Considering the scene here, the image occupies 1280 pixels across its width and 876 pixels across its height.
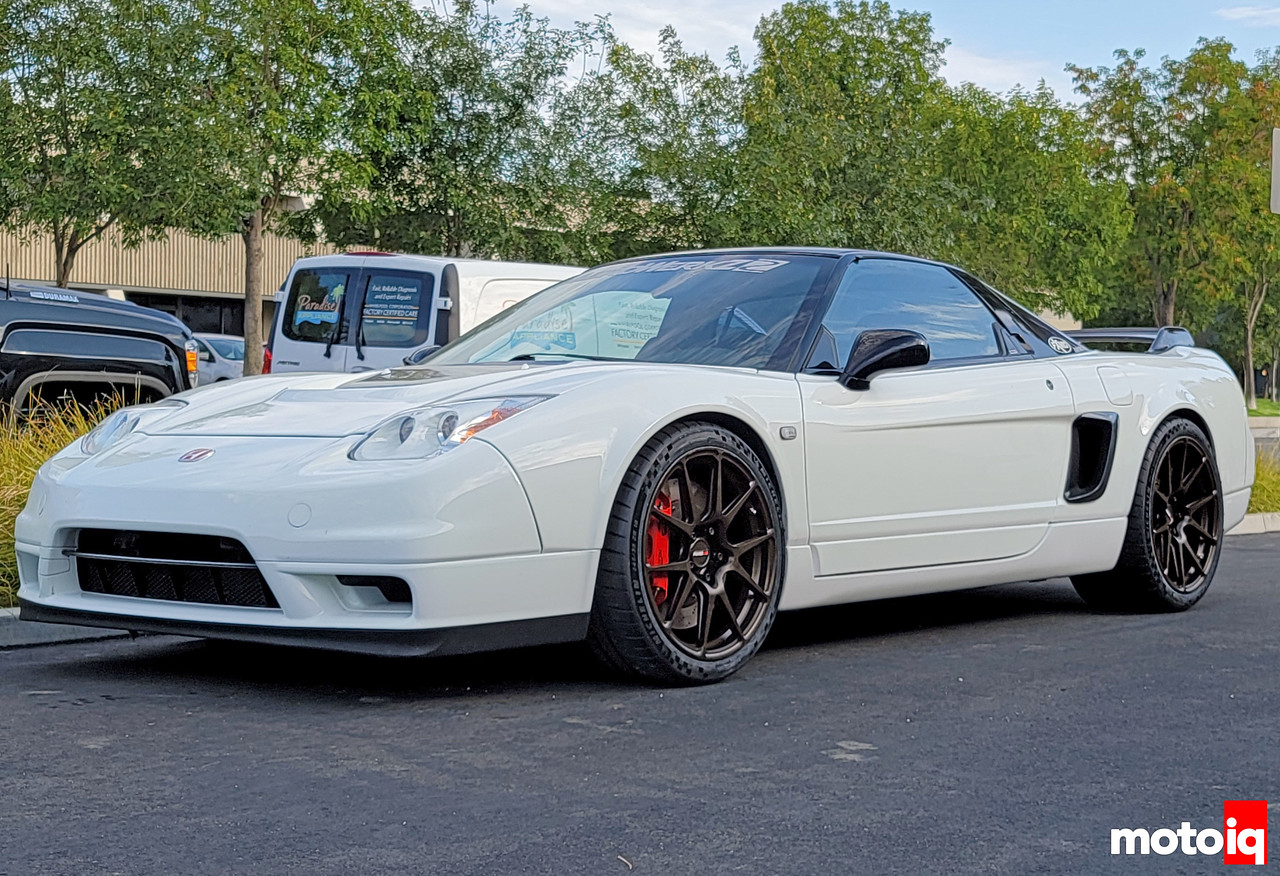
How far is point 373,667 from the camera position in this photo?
515cm

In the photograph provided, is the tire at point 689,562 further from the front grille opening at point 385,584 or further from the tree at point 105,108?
the tree at point 105,108

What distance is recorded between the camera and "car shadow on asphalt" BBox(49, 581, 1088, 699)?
482 centimetres

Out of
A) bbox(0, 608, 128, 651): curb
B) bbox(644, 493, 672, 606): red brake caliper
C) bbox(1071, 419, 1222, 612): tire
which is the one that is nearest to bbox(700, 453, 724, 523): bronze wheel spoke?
bbox(644, 493, 672, 606): red brake caliper

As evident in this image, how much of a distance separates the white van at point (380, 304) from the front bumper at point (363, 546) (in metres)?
8.51

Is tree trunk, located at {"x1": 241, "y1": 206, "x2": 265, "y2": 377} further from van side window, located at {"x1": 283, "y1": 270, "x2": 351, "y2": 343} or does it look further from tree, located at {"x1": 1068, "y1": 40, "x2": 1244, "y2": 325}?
tree, located at {"x1": 1068, "y1": 40, "x2": 1244, "y2": 325}

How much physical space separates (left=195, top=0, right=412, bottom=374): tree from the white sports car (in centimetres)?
1911

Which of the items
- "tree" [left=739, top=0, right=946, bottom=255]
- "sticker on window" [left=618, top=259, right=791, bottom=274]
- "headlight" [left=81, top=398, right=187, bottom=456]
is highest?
"tree" [left=739, top=0, right=946, bottom=255]

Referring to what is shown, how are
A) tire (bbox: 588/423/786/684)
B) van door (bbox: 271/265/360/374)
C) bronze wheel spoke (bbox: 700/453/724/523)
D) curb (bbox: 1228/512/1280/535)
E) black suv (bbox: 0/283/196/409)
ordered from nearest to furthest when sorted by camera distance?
tire (bbox: 588/423/786/684), bronze wheel spoke (bbox: 700/453/724/523), black suv (bbox: 0/283/196/409), curb (bbox: 1228/512/1280/535), van door (bbox: 271/265/360/374)

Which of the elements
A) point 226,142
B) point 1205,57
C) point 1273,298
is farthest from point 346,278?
point 1273,298

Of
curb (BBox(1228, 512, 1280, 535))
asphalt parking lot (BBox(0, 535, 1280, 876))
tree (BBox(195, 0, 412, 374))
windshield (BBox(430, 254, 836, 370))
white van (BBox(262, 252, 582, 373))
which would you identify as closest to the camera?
asphalt parking lot (BBox(0, 535, 1280, 876))

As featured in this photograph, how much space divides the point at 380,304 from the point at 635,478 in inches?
364

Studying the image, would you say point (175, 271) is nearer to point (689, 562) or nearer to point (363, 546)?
point (689, 562)

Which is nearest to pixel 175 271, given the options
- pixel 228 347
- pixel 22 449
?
pixel 228 347

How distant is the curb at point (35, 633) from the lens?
5.76 metres
